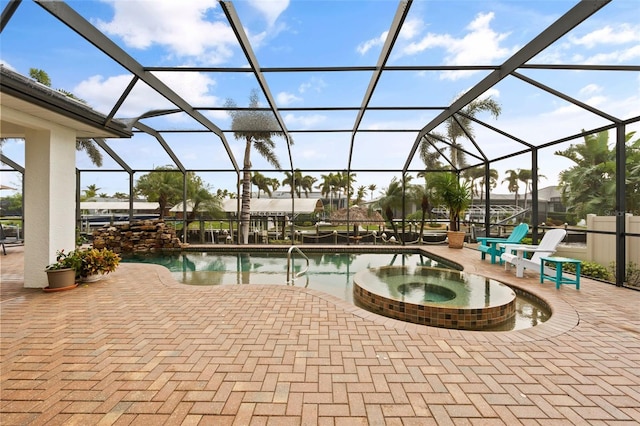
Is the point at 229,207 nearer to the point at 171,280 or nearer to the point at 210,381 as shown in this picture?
the point at 171,280

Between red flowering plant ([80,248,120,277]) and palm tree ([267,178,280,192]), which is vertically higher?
palm tree ([267,178,280,192])

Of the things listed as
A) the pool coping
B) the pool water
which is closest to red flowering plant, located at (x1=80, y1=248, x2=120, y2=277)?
the pool coping

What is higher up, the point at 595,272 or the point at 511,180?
the point at 511,180

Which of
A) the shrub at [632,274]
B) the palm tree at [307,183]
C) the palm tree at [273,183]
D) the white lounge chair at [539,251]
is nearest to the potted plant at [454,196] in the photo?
the white lounge chair at [539,251]

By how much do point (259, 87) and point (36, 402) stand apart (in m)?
5.46

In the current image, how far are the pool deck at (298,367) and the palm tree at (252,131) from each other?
4828 millimetres

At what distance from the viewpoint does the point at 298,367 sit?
2.42 meters

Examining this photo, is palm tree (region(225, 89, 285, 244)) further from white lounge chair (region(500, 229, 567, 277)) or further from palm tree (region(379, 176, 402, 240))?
white lounge chair (region(500, 229, 567, 277))

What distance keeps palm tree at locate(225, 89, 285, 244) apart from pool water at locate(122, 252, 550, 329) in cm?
324

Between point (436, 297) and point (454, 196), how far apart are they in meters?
5.90

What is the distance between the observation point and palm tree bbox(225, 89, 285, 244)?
714cm

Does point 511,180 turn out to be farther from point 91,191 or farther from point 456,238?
point 91,191

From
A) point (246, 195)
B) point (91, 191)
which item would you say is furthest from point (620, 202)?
point (91, 191)

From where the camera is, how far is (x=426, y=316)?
410cm
